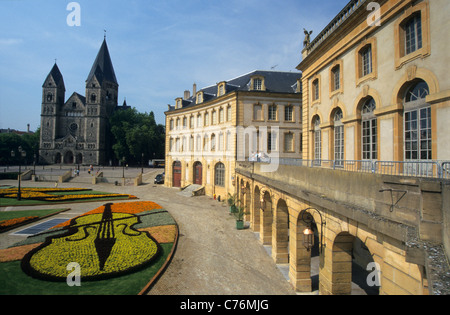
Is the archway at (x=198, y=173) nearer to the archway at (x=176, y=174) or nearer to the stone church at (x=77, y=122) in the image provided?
the archway at (x=176, y=174)

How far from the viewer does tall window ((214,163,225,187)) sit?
29.8 m

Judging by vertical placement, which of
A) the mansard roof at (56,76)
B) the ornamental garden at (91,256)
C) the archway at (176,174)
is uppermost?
the mansard roof at (56,76)

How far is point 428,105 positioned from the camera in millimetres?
7953

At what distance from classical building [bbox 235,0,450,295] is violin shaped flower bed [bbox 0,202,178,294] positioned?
6.70 m

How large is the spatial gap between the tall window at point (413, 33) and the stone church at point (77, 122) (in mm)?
75885

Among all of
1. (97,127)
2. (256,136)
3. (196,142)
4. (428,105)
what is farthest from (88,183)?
(428,105)

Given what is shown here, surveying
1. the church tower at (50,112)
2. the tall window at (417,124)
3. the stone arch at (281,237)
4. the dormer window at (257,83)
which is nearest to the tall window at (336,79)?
the tall window at (417,124)

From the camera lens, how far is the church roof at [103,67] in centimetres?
7319

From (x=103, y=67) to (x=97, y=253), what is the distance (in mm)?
80472

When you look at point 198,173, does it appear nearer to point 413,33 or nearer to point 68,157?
point 413,33

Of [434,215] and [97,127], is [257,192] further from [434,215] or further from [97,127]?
[97,127]

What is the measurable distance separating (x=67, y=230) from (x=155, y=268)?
26.9 ft

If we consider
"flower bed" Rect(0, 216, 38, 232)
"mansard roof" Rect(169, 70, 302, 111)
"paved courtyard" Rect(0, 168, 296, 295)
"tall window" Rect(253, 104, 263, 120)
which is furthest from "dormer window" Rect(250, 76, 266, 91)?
"flower bed" Rect(0, 216, 38, 232)

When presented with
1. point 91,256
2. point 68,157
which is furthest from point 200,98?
point 68,157
